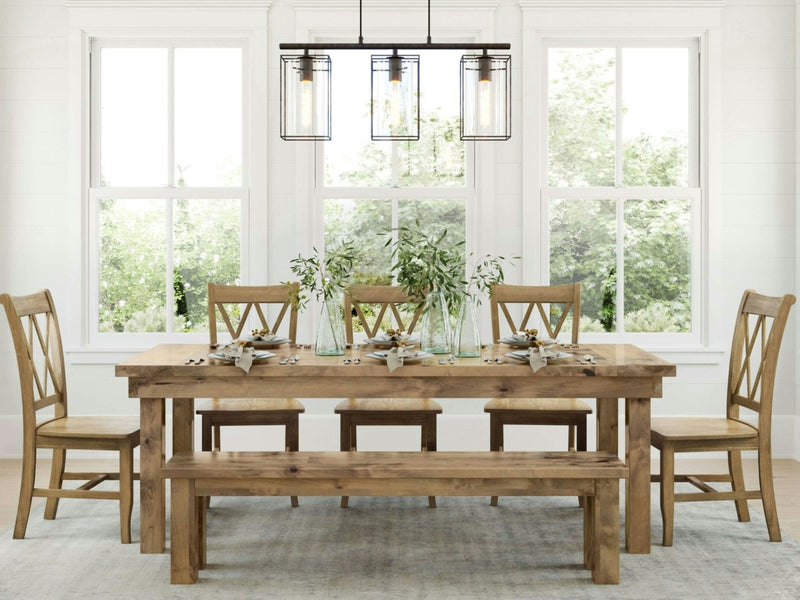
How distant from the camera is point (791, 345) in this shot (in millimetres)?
5094

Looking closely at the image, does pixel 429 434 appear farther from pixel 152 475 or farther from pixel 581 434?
pixel 152 475

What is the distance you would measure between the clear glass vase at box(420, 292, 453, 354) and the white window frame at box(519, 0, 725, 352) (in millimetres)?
1577

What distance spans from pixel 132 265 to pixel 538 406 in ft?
8.27

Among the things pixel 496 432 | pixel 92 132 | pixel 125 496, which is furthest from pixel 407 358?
pixel 92 132

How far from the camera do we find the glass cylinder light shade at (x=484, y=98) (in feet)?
10.3

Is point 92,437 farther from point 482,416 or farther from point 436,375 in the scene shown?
Result: point 482,416

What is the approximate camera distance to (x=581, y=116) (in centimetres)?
506

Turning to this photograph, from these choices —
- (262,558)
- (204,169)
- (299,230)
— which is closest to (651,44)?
(299,230)

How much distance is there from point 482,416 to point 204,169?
212cm

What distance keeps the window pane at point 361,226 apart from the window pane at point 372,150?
12 cm

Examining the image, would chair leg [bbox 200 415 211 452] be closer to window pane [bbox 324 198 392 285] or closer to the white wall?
the white wall

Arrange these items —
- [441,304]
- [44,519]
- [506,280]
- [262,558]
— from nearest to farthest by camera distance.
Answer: [262,558], [441,304], [44,519], [506,280]

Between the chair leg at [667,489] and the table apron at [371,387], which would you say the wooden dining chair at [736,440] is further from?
the table apron at [371,387]

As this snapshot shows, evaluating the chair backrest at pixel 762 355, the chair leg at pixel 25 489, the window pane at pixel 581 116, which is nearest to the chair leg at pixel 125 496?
the chair leg at pixel 25 489
